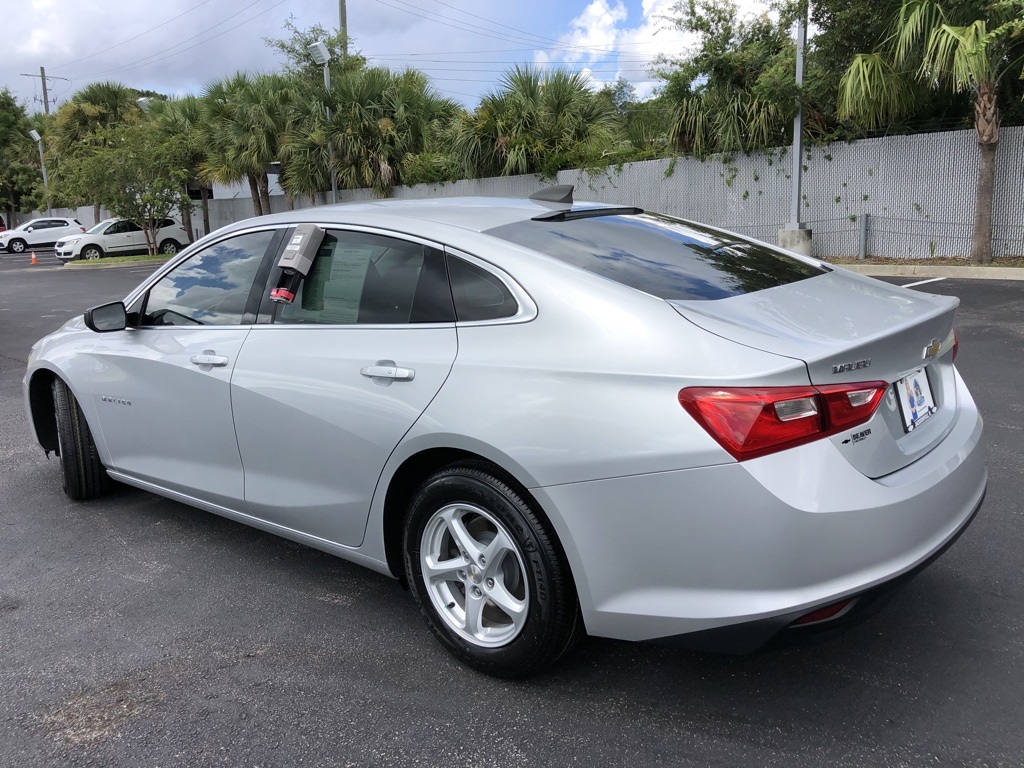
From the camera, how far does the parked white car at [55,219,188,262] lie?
2945 centimetres

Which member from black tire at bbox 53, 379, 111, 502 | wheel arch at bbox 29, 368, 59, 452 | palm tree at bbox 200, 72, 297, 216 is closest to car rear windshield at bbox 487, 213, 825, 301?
black tire at bbox 53, 379, 111, 502

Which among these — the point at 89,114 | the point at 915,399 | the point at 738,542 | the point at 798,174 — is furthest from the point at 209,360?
the point at 89,114

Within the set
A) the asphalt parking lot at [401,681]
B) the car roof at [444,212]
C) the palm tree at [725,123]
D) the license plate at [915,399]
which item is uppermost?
the palm tree at [725,123]

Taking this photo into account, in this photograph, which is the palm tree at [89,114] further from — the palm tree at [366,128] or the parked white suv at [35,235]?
the palm tree at [366,128]

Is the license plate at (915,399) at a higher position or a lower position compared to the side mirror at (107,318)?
lower

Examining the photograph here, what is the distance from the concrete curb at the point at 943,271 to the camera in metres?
12.8

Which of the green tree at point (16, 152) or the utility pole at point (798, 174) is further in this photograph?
the green tree at point (16, 152)

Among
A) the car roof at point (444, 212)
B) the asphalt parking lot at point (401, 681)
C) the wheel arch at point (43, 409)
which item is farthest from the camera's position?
the wheel arch at point (43, 409)

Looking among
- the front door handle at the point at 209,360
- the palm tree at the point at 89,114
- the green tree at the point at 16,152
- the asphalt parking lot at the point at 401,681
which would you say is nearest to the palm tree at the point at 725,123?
the asphalt parking lot at the point at 401,681

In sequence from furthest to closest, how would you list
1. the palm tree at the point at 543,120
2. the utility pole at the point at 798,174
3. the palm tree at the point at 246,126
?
the palm tree at the point at 246,126 < the palm tree at the point at 543,120 < the utility pole at the point at 798,174

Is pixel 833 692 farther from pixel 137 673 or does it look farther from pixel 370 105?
pixel 370 105

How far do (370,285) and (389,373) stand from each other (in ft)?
1.53

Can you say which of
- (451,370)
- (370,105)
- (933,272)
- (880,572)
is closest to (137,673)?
(451,370)

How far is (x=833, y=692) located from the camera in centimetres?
265
